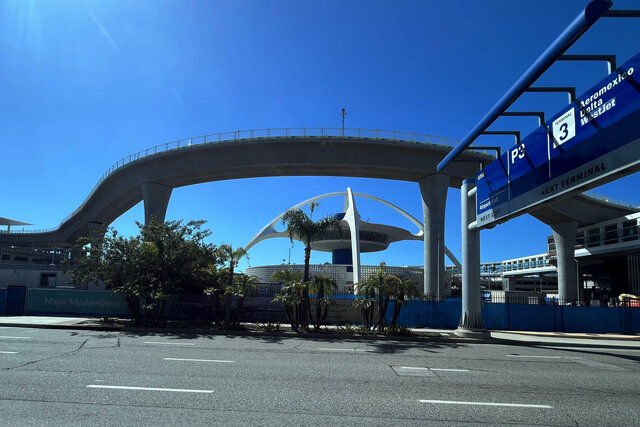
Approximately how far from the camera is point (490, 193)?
1750 cm

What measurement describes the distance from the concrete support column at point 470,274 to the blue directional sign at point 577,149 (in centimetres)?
295

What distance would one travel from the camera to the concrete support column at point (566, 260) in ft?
134

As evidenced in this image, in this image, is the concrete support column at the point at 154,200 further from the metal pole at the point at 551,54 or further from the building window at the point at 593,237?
the building window at the point at 593,237

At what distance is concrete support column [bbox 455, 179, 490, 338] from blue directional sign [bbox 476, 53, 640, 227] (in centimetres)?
295

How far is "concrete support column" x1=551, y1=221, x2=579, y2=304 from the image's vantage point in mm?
40938

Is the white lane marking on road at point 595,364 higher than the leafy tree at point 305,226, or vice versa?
the leafy tree at point 305,226

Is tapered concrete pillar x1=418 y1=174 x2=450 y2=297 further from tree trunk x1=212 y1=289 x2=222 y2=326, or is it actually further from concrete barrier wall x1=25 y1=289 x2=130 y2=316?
concrete barrier wall x1=25 y1=289 x2=130 y2=316

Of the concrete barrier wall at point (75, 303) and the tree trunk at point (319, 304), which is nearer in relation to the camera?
the tree trunk at point (319, 304)

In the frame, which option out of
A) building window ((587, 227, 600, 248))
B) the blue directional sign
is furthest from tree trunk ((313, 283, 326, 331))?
building window ((587, 227, 600, 248))

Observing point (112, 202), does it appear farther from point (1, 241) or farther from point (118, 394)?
point (1, 241)

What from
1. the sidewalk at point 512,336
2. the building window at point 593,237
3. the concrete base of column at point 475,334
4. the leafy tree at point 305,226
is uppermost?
the building window at point 593,237

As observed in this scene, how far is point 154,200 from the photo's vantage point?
119ft

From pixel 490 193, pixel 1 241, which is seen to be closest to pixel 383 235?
pixel 490 193

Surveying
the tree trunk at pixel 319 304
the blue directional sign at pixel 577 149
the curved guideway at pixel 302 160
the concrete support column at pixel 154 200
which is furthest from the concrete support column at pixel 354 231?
the blue directional sign at pixel 577 149
